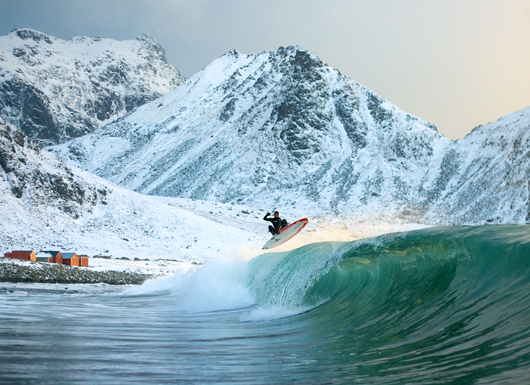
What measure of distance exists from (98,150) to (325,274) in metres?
163

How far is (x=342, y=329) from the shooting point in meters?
8.95

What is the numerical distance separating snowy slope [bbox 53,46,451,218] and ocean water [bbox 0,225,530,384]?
89628 millimetres

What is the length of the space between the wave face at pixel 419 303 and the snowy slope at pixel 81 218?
104ft

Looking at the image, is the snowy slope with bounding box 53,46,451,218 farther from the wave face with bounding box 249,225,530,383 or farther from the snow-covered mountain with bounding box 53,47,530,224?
the wave face with bounding box 249,225,530,383

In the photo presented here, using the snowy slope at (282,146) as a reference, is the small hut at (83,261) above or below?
below

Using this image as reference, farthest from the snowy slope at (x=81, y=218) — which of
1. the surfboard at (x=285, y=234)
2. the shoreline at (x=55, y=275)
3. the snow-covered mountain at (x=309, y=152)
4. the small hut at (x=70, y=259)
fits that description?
the snow-covered mountain at (x=309, y=152)

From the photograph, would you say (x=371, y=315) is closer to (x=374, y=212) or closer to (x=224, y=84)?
(x=374, y=212)

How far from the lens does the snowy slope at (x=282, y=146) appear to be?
11031cm

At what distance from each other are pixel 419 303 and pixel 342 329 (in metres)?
1.53

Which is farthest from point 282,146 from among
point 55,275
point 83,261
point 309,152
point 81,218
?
point 55,275

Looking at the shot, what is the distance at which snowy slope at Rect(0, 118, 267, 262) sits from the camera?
158 feet

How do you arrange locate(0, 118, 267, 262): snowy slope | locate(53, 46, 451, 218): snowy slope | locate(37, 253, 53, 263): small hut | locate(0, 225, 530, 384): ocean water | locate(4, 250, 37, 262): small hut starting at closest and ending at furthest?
1. locate(0, 225, 530, 384): ocean water
2. locate(4, 250, 37, 262): small hut
3. locate(37, 253, 53, 263): small hut
4. locate(0, 118, 267, 262): snowy slope
5. locate(53, 46, 451, 218): snowy slope

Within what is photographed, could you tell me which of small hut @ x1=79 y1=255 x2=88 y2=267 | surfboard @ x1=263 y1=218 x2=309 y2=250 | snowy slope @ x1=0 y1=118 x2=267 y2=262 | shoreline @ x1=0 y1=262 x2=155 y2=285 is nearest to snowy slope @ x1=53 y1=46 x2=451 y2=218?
snowy slope @ x1=0 y1=118 x2=267 y2=262

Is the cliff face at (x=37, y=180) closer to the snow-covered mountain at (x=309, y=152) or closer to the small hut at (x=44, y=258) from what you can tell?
the small hut at (x=44, y=258)
